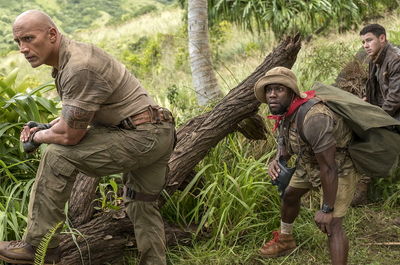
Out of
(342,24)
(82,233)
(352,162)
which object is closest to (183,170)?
(82,233)

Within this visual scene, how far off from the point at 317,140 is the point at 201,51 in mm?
3740

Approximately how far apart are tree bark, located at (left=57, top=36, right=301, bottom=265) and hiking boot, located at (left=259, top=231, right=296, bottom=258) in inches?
28.4

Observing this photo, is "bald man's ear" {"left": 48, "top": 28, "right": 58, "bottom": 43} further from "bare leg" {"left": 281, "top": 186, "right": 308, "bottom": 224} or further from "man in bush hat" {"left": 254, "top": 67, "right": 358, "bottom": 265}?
"bare leg" {"left": 281, "top": 186, "right": 308, "bottom": 224}

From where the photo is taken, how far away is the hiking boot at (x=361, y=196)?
5617 millimetres

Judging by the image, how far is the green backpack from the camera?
3979mm

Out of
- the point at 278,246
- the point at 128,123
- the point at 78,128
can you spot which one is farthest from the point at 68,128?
the point at 278,246

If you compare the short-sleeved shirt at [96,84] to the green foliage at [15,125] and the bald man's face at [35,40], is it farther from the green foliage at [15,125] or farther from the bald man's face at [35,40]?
the green foliage at [15,125]

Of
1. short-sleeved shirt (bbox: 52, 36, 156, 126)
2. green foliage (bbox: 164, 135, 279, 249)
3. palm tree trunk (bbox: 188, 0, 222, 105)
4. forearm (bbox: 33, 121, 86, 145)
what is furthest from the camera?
palm tree trunk (bbox: 188, 0, 222, 105)

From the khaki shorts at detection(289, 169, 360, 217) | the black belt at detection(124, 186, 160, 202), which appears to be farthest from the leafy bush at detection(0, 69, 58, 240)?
the khaki shorts at detection(289, 169, 360, 217)

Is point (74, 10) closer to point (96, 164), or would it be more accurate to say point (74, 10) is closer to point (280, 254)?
point (280, 254)

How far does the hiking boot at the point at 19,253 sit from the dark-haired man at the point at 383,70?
3.26 meters

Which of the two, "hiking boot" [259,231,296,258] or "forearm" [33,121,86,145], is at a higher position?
"forearm" [33,121,86,145]

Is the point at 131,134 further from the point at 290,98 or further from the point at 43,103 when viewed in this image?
the point at 43,103

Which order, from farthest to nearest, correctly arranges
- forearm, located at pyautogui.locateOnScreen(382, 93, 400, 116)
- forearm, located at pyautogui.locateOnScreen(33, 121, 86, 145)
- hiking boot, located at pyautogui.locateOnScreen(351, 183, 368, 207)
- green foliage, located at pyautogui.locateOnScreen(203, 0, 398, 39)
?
green foliage, located at pyautogui.locateOnScreen(203, 0, 398, 39)
hiking boot, located at pyautogui.locateOnScreen(351, 183, 368, 207)
forearm, located at pyautogui.locateOnScreen(382, 93, 400, 116)
forearm, located at pyautogui.locateOnScreen(33, 121, 86, 145)
